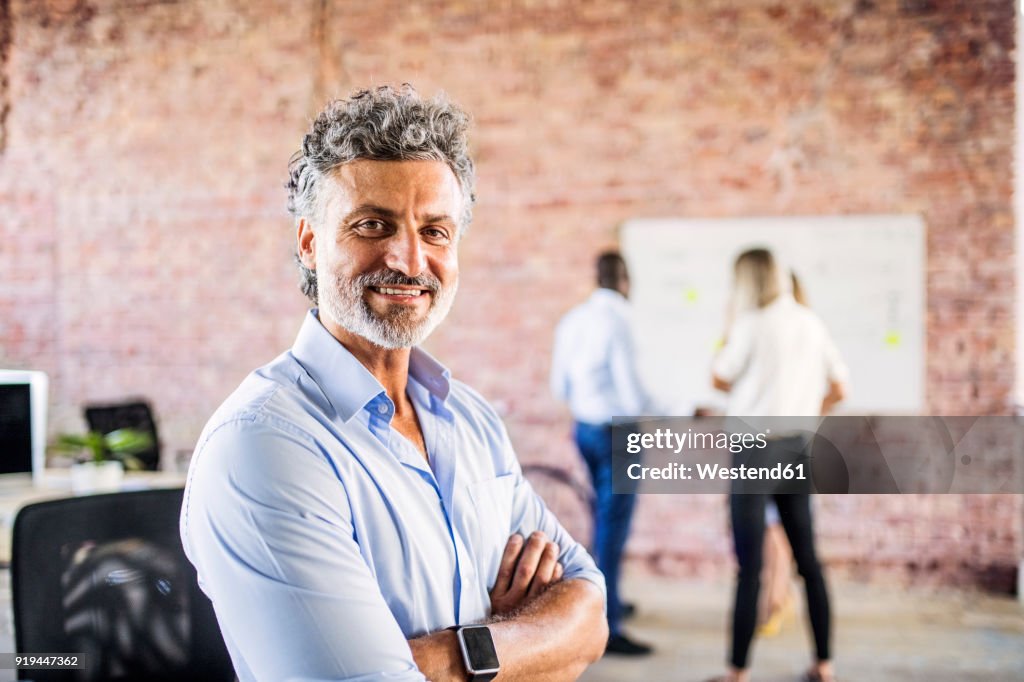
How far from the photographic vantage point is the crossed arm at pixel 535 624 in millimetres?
1130

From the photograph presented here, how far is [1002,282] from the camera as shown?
3.40m

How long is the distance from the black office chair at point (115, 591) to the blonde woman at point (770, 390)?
5.77ft

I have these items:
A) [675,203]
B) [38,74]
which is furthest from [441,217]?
[38,74]

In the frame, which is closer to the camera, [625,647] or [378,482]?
[378,482]

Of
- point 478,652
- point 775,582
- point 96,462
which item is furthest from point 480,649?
point 775,582

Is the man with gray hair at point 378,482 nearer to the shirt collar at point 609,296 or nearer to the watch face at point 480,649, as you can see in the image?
the watch face at point 480,649

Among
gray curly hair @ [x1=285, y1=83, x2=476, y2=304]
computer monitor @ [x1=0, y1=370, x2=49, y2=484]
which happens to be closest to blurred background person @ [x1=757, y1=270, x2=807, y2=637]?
Result: gray curly hair @ [x1=285, y1=83, x2=476, y2=304]

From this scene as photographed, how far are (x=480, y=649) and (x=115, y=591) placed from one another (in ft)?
2.59

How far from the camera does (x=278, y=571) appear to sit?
38.8 inches

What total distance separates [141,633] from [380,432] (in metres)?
0.73

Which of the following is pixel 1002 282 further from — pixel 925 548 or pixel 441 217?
pixel 441 217

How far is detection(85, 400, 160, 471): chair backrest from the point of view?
142 inches

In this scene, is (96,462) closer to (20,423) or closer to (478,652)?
(20,423)

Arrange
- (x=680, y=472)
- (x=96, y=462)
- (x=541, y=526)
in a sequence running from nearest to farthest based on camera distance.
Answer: (x=541, y=526)
(x=96, y=462)
(x=680, y=472)
